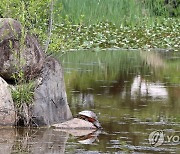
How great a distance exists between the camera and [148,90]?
1330 cm

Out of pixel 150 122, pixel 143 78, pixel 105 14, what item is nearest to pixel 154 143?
pixel 150 122

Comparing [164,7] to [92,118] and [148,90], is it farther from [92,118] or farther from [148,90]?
[92,118]

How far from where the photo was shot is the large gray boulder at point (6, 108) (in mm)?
9594

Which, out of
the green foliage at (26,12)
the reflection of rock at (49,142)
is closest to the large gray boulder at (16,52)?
the green foliage at (26,12)

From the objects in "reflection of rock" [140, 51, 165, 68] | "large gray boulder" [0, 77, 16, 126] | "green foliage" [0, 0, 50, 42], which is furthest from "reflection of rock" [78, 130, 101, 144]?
"reflection of rock" [140, 51, 165, 68]

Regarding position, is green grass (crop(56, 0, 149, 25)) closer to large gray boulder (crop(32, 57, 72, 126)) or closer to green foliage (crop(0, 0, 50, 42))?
green foliage (crop(0, 0, 50, 42))

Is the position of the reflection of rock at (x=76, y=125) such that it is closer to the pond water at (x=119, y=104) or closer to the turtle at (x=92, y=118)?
the turtle at (x=92, y=118)

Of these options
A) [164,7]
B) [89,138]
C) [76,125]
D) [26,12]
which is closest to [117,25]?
[164,7]

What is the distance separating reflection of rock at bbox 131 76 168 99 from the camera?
42.1 feet

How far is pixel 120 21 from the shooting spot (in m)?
24.3

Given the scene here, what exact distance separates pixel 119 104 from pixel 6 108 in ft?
8.98

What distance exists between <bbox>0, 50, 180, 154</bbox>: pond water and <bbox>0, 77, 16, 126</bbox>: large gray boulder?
18cm

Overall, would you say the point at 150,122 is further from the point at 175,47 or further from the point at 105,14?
the point at 105,14

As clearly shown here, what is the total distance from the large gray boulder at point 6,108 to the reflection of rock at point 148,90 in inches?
142
